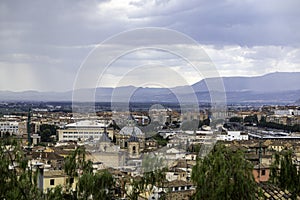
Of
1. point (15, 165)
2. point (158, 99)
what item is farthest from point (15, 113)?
point (15, 165)

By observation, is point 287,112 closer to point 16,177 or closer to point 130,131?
point 130,131

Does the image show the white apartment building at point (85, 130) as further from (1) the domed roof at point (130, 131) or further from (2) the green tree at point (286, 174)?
(2) the green tree at point (286, 174)

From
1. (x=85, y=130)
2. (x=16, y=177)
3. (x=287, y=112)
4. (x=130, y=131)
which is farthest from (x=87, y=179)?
(x=287, y=112)

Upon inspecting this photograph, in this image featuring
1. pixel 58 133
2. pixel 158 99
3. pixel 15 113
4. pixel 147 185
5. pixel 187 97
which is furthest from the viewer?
pixel 15 113

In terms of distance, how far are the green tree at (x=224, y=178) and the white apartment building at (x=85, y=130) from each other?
12.4 m

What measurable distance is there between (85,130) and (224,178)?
743 inches

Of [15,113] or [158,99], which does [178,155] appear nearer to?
[158,99]

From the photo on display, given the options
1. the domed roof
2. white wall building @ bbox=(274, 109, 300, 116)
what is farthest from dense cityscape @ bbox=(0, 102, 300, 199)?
white wall building @ bbox=(274, 109, 300, 116)

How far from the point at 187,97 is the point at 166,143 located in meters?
6.82

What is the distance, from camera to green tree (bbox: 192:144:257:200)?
448 centimetres

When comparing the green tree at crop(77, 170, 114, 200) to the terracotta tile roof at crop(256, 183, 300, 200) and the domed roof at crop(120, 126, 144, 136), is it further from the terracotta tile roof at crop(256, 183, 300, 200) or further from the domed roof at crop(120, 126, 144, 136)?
the domed roof at crop(120, 126, 144, 136)

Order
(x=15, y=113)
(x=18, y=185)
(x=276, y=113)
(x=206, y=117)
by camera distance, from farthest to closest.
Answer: (x=276, y=113)
(x=15, y=113)
(x=206, y=117)
(x=18, y=185)

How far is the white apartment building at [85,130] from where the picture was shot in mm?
19297

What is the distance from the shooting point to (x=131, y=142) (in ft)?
48.8
